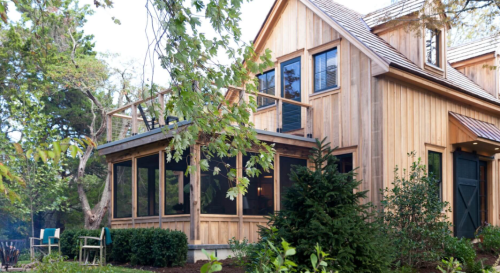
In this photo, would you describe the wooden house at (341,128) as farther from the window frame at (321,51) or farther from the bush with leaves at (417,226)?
the bush with leaves at (417,226)

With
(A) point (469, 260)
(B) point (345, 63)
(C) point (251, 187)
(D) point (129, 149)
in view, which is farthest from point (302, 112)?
(A) point (469, 260)

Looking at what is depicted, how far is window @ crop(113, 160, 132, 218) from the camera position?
13445mm

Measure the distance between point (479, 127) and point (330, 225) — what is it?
8.99 metres

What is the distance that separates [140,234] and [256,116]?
5.56m

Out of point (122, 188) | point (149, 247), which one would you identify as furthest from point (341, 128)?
point (122, 188)

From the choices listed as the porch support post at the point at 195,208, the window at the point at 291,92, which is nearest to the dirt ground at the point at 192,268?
the porch support post at the point at 195,208

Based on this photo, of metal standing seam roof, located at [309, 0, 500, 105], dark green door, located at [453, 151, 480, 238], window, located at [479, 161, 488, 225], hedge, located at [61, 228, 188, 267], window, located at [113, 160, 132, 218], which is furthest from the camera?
window, located at [479, 161, 488, 225]

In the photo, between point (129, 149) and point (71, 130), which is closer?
point (129, 149)

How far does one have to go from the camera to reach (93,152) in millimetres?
26281

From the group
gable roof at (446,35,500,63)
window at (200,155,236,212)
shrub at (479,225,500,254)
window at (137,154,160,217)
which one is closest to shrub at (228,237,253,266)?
window at (200,155,236,212)

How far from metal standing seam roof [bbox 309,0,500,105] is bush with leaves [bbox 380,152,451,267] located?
3.11 meters

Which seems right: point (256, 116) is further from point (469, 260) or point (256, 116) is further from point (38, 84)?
point (38, 84)

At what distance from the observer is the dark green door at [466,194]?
42.0 ft

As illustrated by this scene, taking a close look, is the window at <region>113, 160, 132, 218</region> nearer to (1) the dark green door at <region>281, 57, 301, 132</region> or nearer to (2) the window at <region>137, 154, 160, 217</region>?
(2) the window at <region>137, 154, 160, 217</region>
